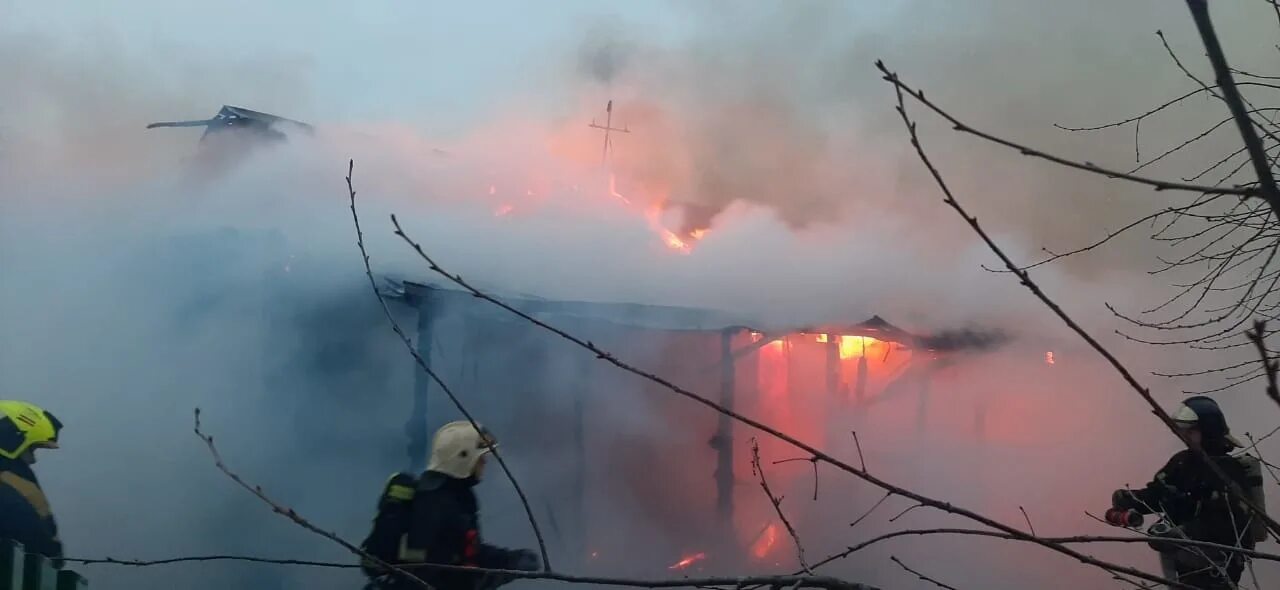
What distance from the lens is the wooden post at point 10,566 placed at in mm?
2670

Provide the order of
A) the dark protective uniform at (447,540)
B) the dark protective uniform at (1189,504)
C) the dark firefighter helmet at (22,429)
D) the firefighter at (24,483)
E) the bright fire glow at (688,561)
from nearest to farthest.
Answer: the dark protective uniform at (447,540), the firefighter at (24,483), the dark firefighter helmet at (22,429), the dark protective uniform at (1189,504), the bright fire glow at (688,561)

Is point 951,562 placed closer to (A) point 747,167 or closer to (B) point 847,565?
(B) point 847,565

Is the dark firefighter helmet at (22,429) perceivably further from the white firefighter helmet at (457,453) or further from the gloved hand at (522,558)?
the gloved hand at (522,558)

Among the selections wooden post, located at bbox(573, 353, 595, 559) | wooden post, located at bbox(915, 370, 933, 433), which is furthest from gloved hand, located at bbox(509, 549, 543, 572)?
wooden post, located at bbox(915, 370, 933, 433)

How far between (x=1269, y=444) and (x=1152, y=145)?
2790 mm

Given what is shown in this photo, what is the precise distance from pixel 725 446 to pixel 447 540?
2.88 m

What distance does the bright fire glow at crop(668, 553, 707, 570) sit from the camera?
531 cm

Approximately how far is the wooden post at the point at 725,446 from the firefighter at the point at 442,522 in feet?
8.38

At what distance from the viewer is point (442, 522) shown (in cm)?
298

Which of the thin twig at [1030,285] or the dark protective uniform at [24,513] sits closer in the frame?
the thin twig at [1030,285]

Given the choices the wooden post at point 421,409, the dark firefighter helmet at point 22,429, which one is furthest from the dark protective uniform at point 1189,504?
the dark firefighter helmet at point 22,429

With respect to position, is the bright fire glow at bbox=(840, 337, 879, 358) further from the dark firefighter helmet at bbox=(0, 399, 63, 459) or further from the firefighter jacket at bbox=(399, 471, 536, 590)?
the dark firefighter helmet at bbox=(0, 399, 63, 459)

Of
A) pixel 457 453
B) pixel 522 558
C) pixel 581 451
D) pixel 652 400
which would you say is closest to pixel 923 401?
pixel 652 400

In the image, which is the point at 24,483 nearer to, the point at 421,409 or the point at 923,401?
the point at 421,409
